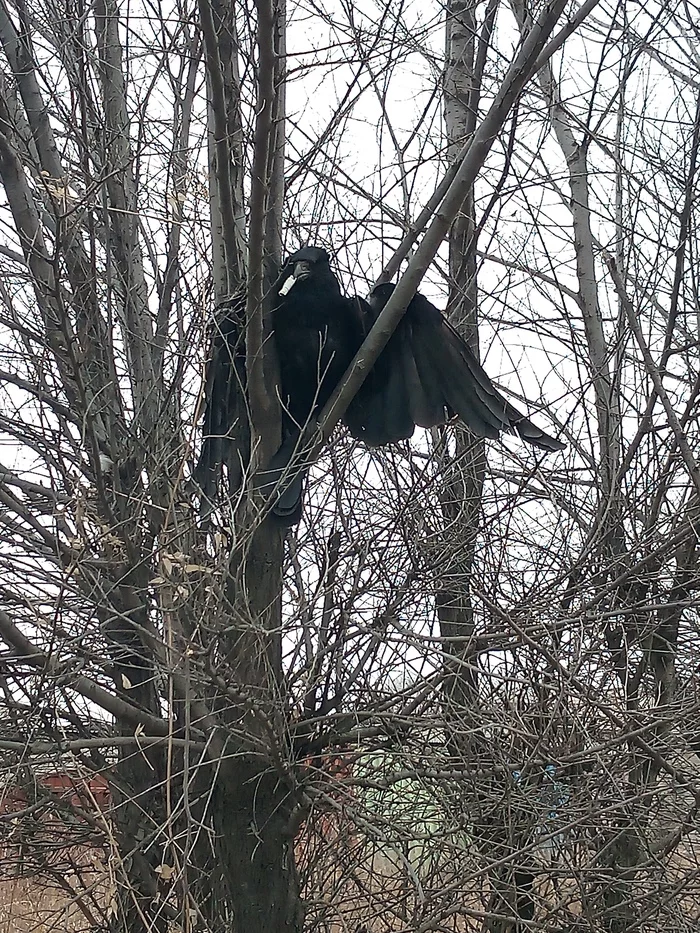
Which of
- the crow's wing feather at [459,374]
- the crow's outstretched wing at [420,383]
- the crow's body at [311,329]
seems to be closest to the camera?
the crow's wing feather at [459,374]

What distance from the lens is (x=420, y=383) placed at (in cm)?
404

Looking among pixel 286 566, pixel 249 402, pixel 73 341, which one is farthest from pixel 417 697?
pixel 73 341

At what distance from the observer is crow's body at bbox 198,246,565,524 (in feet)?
13.0

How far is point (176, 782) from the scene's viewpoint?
382cm

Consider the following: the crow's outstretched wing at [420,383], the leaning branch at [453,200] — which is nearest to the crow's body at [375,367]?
the crow's outstretched wing at [420,383]

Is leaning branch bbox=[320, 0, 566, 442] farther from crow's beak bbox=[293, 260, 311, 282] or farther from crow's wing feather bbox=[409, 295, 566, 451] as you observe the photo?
crow's beak bbox=[293, 260, 311, 282]

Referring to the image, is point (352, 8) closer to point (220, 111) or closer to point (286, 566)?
point (220, 111)

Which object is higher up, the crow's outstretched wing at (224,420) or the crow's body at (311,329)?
the crow's body at (311,329)

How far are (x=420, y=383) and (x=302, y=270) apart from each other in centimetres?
64

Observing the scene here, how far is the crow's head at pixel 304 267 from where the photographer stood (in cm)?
400

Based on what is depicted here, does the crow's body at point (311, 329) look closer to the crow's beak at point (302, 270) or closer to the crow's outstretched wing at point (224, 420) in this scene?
the crow's beak at point (302, 270)

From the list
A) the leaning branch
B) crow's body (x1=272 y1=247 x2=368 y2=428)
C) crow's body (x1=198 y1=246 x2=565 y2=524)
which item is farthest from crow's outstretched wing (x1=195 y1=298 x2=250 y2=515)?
the leaning branch

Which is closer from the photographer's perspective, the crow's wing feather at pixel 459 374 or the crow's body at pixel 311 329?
the crow's wing feather at pixel 459 374

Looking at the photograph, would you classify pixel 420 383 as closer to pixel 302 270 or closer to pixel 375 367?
pixel 375 367
